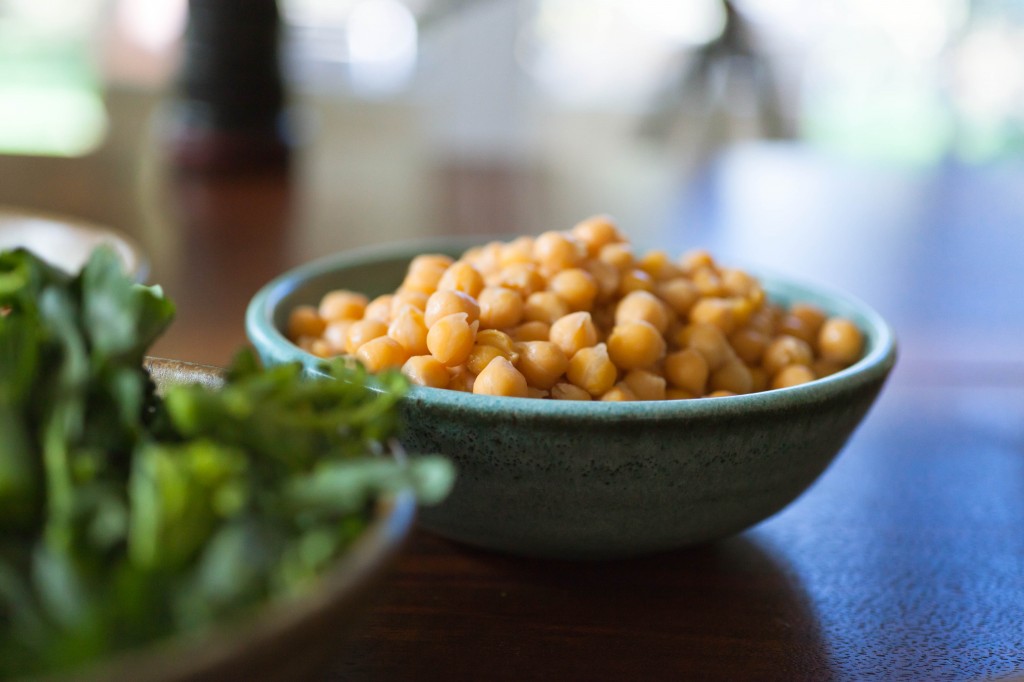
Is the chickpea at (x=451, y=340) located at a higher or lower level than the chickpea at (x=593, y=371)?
higher

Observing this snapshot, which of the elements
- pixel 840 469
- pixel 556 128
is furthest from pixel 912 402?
pixel 556 128

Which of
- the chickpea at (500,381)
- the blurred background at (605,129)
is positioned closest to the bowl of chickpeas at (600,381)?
the chickpea at (500,381)

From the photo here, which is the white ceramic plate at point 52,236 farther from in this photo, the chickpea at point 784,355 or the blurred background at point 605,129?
the chickpea at point 784,355

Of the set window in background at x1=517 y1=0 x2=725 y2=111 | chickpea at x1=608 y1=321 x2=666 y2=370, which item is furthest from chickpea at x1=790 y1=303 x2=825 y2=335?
window in background at x1=517 y1=0 x2=725 y2=111

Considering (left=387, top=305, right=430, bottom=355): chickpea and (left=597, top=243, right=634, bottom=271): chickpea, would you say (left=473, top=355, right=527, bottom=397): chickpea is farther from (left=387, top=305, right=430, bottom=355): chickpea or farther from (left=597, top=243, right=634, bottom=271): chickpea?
(left=597, top=243, right=634, bottom=271): chickpea

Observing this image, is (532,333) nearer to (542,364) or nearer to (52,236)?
(542,364)

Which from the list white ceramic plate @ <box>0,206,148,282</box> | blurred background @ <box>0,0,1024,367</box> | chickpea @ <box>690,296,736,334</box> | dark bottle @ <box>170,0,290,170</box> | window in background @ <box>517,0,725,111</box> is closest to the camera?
chickpea @ <box>690,296,736,334</box>
